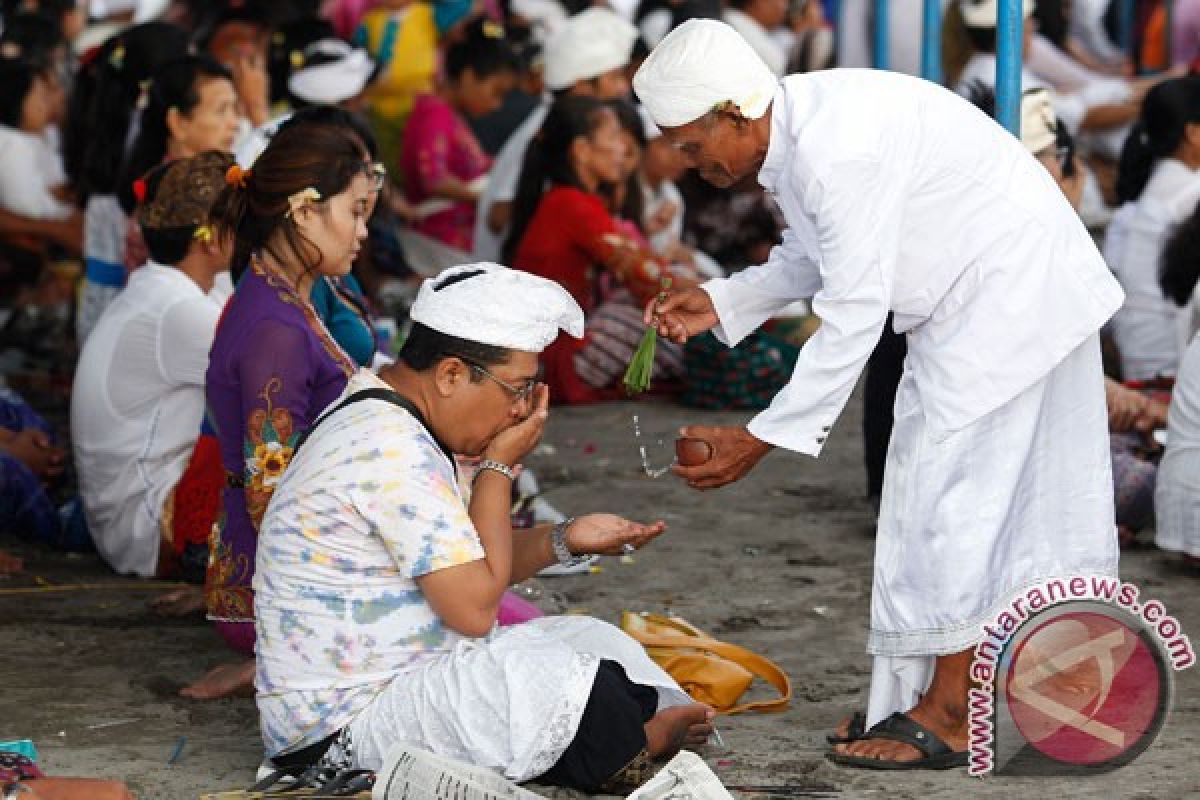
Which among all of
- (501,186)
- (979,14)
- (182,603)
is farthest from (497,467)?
(979,14)

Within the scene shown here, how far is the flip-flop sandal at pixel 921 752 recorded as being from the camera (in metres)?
4.05

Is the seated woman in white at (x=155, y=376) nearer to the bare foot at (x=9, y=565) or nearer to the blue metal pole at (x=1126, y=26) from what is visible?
the bare foot at (x=9, y=565)

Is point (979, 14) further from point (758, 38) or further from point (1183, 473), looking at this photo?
point (1183, 473)

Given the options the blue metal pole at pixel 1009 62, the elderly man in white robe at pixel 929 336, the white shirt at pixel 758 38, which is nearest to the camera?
the elderly man in white robe at pixel 929 336

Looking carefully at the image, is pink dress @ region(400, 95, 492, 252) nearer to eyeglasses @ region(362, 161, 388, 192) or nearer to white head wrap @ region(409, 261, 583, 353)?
eyeglasses @ region(362, 161, 388, 192)

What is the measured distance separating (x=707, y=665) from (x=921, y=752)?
620mm

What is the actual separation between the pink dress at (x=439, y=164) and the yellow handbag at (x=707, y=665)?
183 inches

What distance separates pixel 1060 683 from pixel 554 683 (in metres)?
1.05

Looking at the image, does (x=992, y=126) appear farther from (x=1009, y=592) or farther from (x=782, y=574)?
(x=782, y=574)

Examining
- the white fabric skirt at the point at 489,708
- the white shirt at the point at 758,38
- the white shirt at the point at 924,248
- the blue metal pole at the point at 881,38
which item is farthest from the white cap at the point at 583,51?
the white fabric skirt at the point at 489,708

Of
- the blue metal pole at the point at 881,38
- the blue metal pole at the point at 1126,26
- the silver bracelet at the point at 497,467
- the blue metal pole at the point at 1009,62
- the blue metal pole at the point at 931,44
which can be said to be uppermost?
the blue metal pole at the point at 1009,62

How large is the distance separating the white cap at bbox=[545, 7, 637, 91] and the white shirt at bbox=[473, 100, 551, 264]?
0.57ft

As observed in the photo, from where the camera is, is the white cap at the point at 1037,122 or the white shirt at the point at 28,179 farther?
the white shirt at the point at 28,179

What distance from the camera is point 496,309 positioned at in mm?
3816
